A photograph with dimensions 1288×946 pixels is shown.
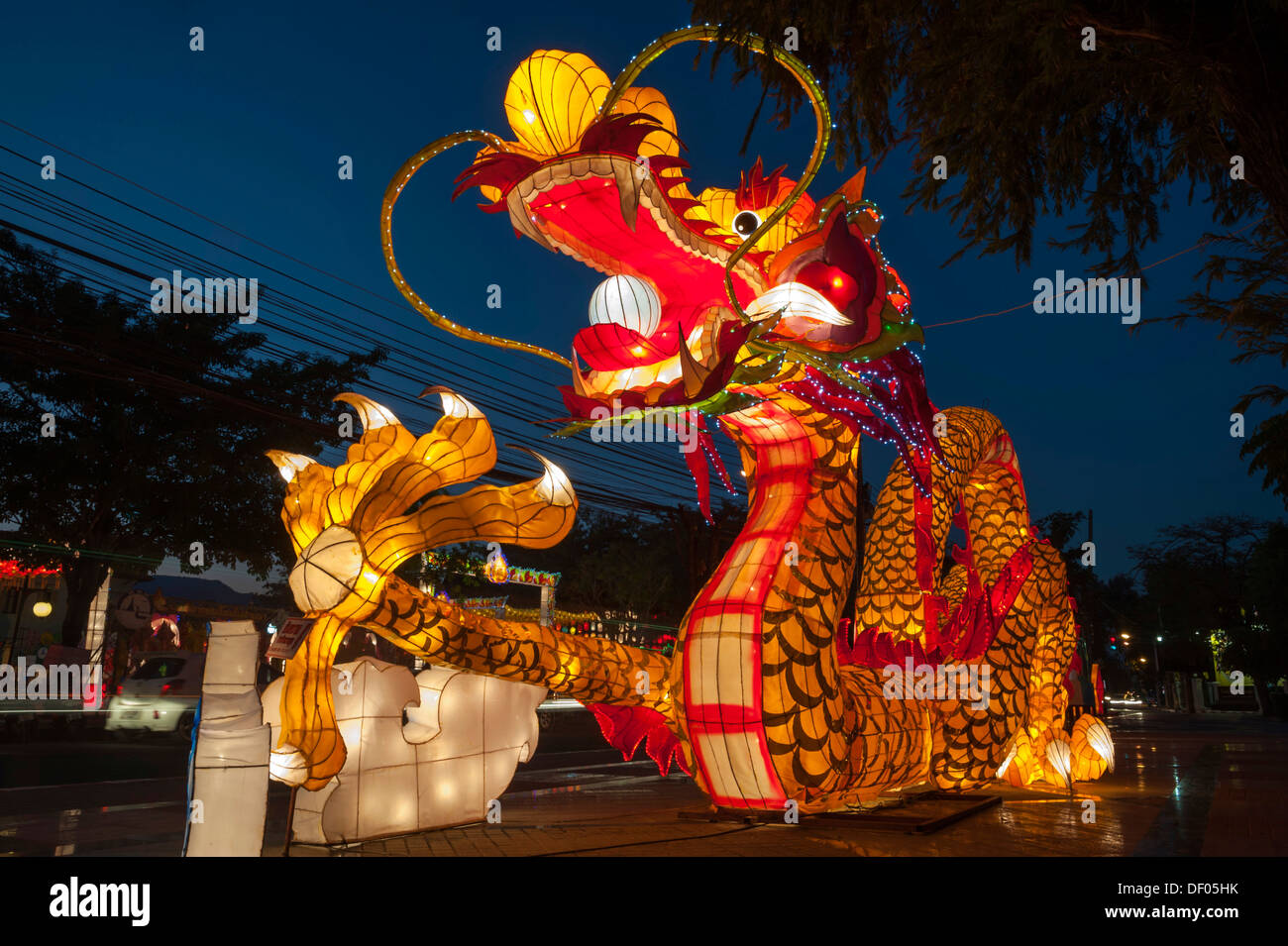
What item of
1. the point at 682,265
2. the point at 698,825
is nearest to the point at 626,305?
the point at 682,265

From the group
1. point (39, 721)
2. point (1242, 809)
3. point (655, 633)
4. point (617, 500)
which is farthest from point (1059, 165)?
point (655, 633)

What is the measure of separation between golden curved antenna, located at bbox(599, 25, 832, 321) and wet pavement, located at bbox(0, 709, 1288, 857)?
2.89 meters

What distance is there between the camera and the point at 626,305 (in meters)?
5.02

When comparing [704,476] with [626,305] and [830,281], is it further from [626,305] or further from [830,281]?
[830,281]

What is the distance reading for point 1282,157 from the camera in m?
4.22

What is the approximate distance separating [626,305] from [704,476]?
1197 millimetres

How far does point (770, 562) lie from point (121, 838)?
4398mm

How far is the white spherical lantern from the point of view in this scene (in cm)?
502

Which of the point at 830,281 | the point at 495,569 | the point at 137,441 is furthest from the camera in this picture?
the point at 495,569

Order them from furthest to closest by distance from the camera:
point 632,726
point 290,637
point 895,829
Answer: point 632,726 < point 895,829 < point 290,637

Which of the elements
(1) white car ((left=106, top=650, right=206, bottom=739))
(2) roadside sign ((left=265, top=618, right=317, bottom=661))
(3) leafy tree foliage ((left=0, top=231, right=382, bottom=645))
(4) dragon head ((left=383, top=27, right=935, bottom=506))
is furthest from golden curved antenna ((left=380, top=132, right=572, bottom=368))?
(1) white car ((left=106, top=650, right=206, bottom=739))

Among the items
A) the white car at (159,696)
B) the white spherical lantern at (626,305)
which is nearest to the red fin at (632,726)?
the white spherical lantern at (626,305)

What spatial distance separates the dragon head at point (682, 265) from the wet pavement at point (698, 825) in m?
2.25

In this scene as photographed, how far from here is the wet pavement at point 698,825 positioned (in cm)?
497
